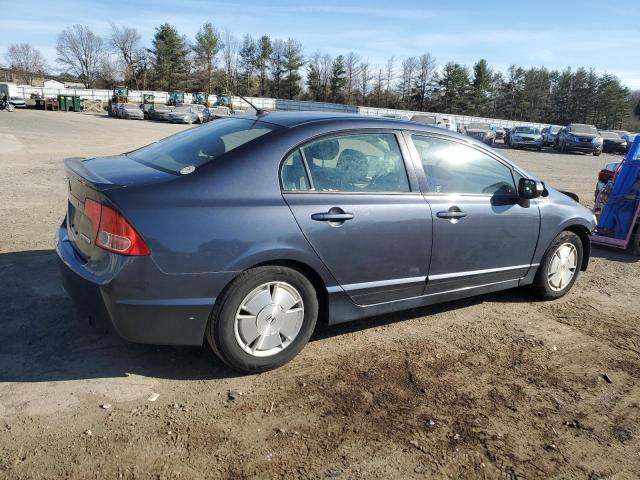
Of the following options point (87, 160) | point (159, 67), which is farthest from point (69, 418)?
point (159, 67)

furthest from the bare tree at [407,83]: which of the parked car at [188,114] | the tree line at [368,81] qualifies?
the parked car at [188,114]

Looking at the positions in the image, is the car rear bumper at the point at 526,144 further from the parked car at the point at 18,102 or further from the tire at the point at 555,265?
the parked car at the point at 18,102

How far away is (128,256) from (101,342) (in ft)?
3.47

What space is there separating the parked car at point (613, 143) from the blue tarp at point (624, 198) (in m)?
30.9

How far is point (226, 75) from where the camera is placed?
9331 cm

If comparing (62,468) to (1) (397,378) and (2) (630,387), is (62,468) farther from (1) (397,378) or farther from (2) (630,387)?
(2) (630,387)

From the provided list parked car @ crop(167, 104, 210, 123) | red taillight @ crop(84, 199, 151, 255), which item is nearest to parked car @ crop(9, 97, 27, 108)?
parked car @ crop(167, 104, 210, 123)

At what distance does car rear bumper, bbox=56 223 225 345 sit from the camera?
2.81 meters

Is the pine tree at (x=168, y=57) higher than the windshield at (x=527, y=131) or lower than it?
higher

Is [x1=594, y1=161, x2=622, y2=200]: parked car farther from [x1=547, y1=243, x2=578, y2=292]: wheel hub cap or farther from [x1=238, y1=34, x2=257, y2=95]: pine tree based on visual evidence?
[x1=238, y1=34, x2=257, y2=95]: pine tree

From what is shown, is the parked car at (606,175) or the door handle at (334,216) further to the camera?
the parked car at (606,175)

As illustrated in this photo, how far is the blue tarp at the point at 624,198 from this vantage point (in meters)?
6.93

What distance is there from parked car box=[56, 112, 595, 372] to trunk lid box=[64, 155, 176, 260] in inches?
0.6

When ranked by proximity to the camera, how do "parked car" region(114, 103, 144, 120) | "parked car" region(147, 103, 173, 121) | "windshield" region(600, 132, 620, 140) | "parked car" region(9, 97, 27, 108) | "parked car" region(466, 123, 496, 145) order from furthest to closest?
"parked car" region(9, 97, 27, 108)
"parked car" region(114, 103, 144, 120)
"parked car" region(147, 103, 173, 121)
"windshield" region(600, 132, 620, 140)
"parked car" region(466, 123, 496, 145)
